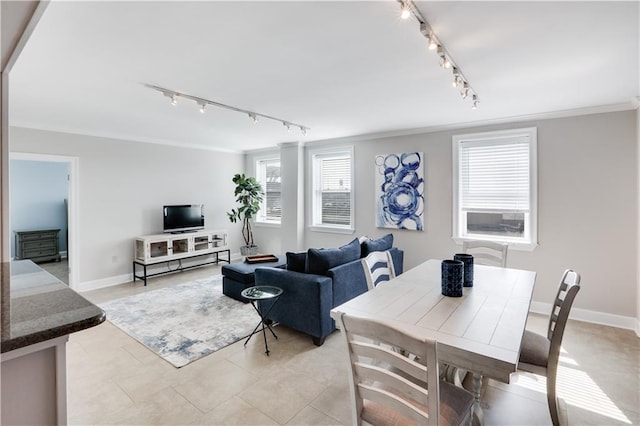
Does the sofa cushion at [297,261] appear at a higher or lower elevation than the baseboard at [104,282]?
higher

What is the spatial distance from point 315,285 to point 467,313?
5.16 feet

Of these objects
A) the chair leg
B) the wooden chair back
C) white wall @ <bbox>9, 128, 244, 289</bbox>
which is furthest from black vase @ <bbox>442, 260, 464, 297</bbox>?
white wall @ <bbox>9, 128, 244, 289</bbox>

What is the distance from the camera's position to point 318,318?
303 centimetres

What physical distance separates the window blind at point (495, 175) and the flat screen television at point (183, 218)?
483 cm

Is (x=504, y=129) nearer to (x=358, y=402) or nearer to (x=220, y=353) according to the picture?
(x=358, y=402)

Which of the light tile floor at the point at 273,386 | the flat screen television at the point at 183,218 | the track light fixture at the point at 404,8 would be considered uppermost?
the track light fixture at the point at 404,8

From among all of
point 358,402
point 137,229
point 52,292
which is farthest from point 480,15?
point 137,229

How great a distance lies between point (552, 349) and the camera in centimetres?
175

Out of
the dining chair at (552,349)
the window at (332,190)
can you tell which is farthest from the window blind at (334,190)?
the dining chair at (552,349)

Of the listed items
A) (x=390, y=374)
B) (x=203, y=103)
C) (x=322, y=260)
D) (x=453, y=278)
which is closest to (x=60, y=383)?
(x=390, y=374)

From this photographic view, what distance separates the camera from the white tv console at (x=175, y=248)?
5.27m

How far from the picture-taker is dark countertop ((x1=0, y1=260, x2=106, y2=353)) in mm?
870

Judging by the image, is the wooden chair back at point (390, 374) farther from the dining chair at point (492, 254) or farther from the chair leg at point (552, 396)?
the dining chair at point (492, 254)

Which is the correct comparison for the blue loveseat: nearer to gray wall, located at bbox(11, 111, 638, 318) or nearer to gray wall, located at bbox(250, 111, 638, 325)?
gray wall, located at bbox(11, 111, 638, 318)
